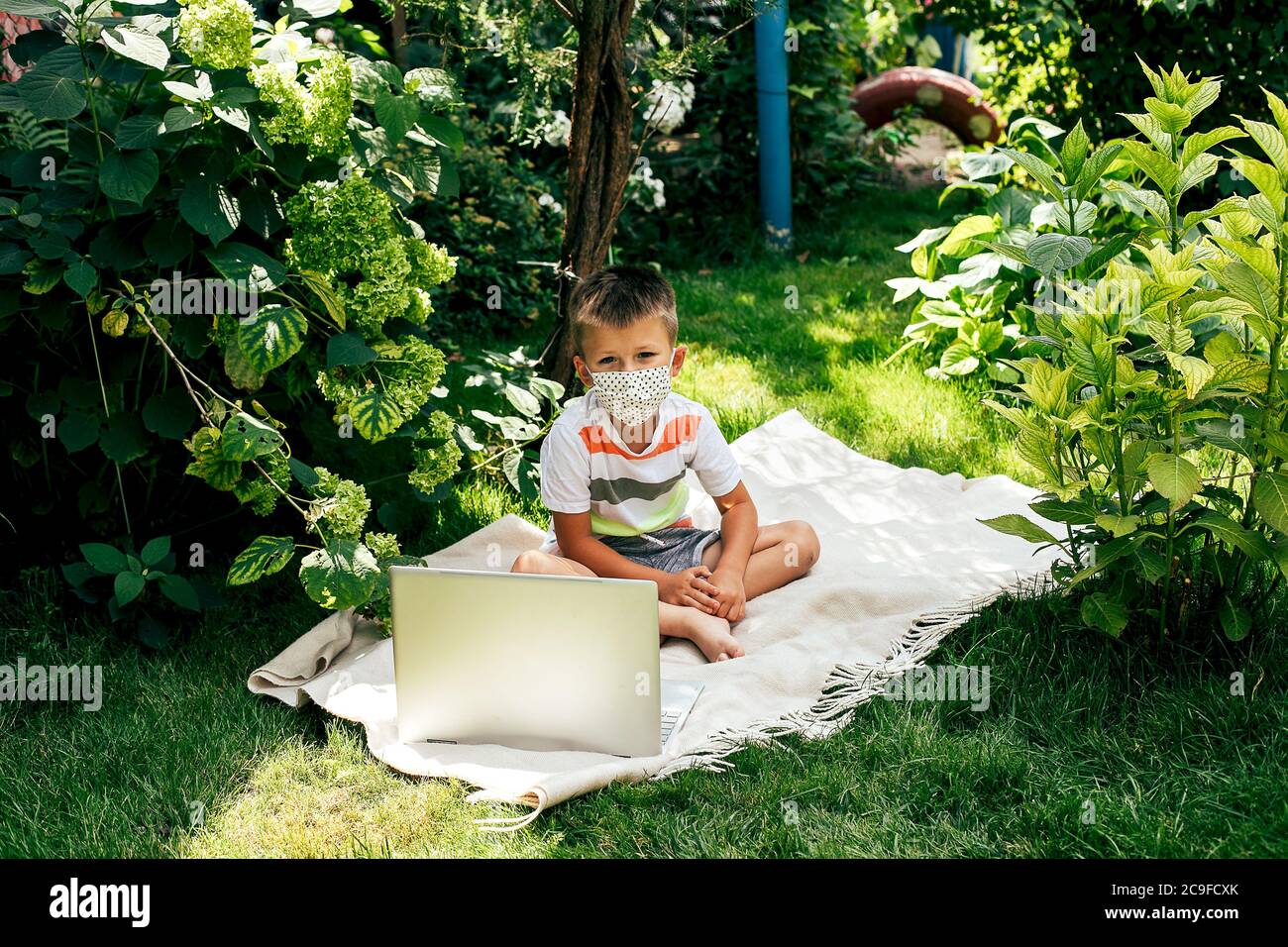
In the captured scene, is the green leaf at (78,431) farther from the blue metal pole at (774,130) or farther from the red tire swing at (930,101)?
the red tire swing at (930,101)

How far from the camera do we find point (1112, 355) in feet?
8.38

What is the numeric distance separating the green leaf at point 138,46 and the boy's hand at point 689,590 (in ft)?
5.66

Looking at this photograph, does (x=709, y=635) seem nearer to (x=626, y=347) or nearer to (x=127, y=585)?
(x=626, y=347)

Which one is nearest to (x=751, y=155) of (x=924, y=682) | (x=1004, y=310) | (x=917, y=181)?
(x=917, y=181)

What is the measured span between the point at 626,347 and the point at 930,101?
19.0ft

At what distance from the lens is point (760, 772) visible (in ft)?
8.61

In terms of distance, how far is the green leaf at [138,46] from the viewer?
8.95 feet

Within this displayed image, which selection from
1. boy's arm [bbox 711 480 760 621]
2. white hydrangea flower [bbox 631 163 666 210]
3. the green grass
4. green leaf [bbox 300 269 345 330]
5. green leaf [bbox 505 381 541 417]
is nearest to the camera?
the green grass

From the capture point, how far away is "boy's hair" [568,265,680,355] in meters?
3.14

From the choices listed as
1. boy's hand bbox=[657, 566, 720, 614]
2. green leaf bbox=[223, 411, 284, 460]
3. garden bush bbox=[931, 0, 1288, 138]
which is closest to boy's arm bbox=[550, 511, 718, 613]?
boy's hand bbox=[657, 566, 720, 614]


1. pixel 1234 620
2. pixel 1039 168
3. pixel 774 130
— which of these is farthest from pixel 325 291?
pixel 774 130

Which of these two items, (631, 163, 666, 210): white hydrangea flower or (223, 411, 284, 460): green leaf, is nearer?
(223, 411, 284, 460): green leaf

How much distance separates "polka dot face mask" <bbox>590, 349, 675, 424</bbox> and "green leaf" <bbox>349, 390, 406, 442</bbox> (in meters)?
0.52

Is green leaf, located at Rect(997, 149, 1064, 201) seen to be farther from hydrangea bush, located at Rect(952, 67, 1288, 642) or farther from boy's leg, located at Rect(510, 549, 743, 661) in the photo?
boy's leg, located at Rect(510, 549, 743, 661)
